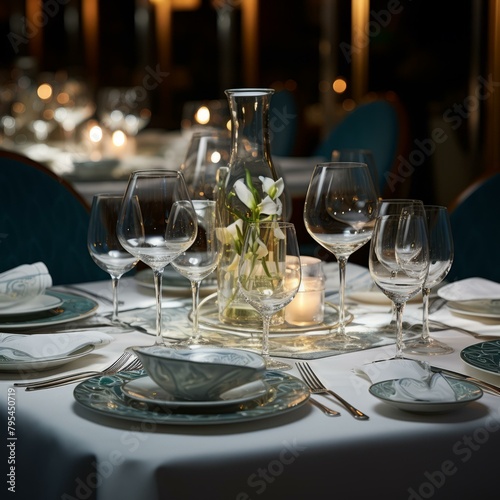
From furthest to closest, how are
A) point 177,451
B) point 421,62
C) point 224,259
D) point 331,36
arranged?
1. point 331,36
2. point 421,62
3. point 224,259
4. point 177,451

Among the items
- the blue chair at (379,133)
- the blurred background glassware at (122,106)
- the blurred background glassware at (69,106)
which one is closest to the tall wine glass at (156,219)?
the blue chair at (379,133)

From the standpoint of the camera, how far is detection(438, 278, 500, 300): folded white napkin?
65.5 inches

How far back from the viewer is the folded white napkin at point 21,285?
1641 millimetres

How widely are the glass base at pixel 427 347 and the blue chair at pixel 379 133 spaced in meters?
1.65

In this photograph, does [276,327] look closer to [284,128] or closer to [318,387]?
[318,387]

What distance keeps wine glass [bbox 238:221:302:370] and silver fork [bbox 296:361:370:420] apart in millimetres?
60

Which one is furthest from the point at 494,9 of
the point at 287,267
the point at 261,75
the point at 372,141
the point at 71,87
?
the point at 287,267

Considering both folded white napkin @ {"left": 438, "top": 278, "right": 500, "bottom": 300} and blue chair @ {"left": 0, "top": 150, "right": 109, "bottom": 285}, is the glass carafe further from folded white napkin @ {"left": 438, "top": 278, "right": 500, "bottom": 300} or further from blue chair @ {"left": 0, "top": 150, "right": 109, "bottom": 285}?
blue chair @ {"left": 0, "top": 150, "right": 109, "bottom": 285}

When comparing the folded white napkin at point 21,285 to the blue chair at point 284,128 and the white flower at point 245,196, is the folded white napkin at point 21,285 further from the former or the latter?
the blue chair at point 284,128

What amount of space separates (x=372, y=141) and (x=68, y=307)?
2.01 meters

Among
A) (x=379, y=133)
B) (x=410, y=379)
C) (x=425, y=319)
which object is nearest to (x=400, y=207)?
(x=425, y=319)

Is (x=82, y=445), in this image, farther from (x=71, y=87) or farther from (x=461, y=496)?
(x=71, y=87)

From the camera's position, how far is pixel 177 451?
99cm

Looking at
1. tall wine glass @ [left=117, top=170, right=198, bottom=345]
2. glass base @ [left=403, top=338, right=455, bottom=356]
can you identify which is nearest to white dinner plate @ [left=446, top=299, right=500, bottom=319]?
glass base @ [left=403, top=338, right=455, bottom=356]
